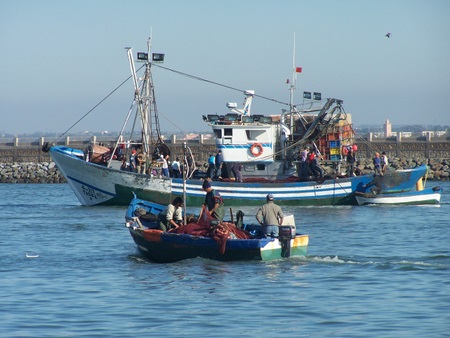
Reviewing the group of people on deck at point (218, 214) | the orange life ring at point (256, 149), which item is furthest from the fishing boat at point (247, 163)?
the group of people on deck at point (218, 214)

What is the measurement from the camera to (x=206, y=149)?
6431cm

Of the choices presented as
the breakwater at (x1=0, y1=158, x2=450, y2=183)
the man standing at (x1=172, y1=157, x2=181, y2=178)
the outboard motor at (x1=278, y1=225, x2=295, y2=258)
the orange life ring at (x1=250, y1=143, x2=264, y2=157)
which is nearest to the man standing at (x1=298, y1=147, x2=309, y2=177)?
the orange life ring at (x1=250, y1=143, x2=264, y2=157)

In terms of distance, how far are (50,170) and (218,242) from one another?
44.7m

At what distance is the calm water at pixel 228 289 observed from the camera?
1581 cm

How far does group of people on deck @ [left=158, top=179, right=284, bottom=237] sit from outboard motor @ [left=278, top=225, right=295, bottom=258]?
1.08 feet

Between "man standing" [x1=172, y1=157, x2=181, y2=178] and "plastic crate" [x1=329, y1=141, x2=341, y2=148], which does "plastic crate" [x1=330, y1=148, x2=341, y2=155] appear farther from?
"man standing" [x1=172, y1=157, x2=181, y2=178]

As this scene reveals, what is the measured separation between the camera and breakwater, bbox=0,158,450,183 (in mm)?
58562

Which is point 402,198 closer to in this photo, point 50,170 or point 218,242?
point 218,242

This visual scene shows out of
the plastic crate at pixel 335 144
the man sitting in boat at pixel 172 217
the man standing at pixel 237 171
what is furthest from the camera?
the plastic crate at pixel 335 144

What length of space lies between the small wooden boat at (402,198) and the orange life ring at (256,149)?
4146 millimetres

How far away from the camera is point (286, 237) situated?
2125cm

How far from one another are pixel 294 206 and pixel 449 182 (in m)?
21.6

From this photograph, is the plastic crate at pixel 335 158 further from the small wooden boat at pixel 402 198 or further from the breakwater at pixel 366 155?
the breakwater at pixel 366 155

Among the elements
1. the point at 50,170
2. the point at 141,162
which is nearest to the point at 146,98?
the point at 141,162
